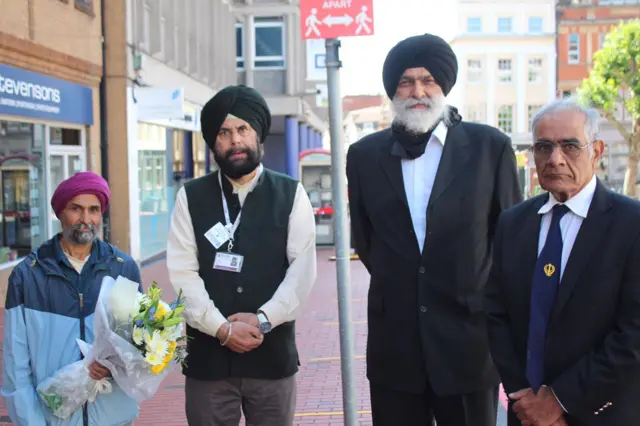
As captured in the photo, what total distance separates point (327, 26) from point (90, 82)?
11.7m

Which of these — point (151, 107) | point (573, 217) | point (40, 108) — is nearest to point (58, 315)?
point (573, 217)

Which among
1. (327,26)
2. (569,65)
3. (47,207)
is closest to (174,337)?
(327,26)

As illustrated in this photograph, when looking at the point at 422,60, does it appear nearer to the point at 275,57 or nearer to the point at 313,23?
the point at 313,23

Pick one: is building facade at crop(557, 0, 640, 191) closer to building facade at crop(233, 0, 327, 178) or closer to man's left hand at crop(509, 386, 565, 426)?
building facade at crop(233, 0, 327, 178)

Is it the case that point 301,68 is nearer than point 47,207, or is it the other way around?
point 47,207

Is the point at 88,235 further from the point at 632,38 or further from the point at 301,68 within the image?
the point at 632,38

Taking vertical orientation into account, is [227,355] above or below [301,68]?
below

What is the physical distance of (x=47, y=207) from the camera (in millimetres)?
13383

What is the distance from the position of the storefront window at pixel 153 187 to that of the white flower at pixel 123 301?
14.1m

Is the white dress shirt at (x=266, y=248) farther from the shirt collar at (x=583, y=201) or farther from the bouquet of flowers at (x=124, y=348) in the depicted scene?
the shirt collar at (x=583, y=201)

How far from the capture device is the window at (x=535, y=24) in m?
63.0

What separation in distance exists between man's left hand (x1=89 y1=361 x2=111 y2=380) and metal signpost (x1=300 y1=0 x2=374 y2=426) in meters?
1.07

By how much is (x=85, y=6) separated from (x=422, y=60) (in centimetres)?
1214

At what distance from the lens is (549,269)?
2885 mm
